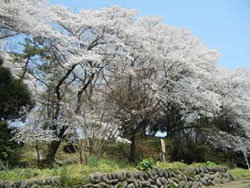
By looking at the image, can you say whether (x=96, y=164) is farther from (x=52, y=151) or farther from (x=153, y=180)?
(x=52, y=151)

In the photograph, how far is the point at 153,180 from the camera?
546cm

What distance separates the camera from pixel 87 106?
7043 mm

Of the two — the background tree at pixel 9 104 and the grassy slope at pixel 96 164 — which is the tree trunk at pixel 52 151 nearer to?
the grassy slope at pixel 96 164

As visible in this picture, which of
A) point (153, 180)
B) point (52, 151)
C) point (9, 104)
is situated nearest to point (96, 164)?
point (153, 180)

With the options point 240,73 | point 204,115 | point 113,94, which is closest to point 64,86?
point 113,94

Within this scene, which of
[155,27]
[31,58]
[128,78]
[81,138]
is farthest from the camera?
[155,27]

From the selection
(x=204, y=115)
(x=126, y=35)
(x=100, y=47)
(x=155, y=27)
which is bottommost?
(x=204, y=115)

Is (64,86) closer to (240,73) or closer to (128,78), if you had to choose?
(128,78)

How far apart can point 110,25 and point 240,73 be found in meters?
9.65

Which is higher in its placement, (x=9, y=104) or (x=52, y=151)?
(x=9, y=104)

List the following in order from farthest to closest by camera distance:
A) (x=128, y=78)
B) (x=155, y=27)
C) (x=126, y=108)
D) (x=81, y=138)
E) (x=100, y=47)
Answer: (x=155, y=27), (x=100, y=47), (x=128, y=78), (x=126, y=108), (x=81, y=138)

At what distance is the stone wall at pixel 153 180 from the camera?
14.1 feet

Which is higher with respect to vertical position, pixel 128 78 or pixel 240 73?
pixel 240 73

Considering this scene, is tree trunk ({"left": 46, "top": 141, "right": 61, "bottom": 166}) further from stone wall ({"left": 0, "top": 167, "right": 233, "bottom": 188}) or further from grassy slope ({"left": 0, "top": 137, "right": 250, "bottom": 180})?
stone wall ({"left": 0, "top": 167, "right": 233, "bottom": 188})
